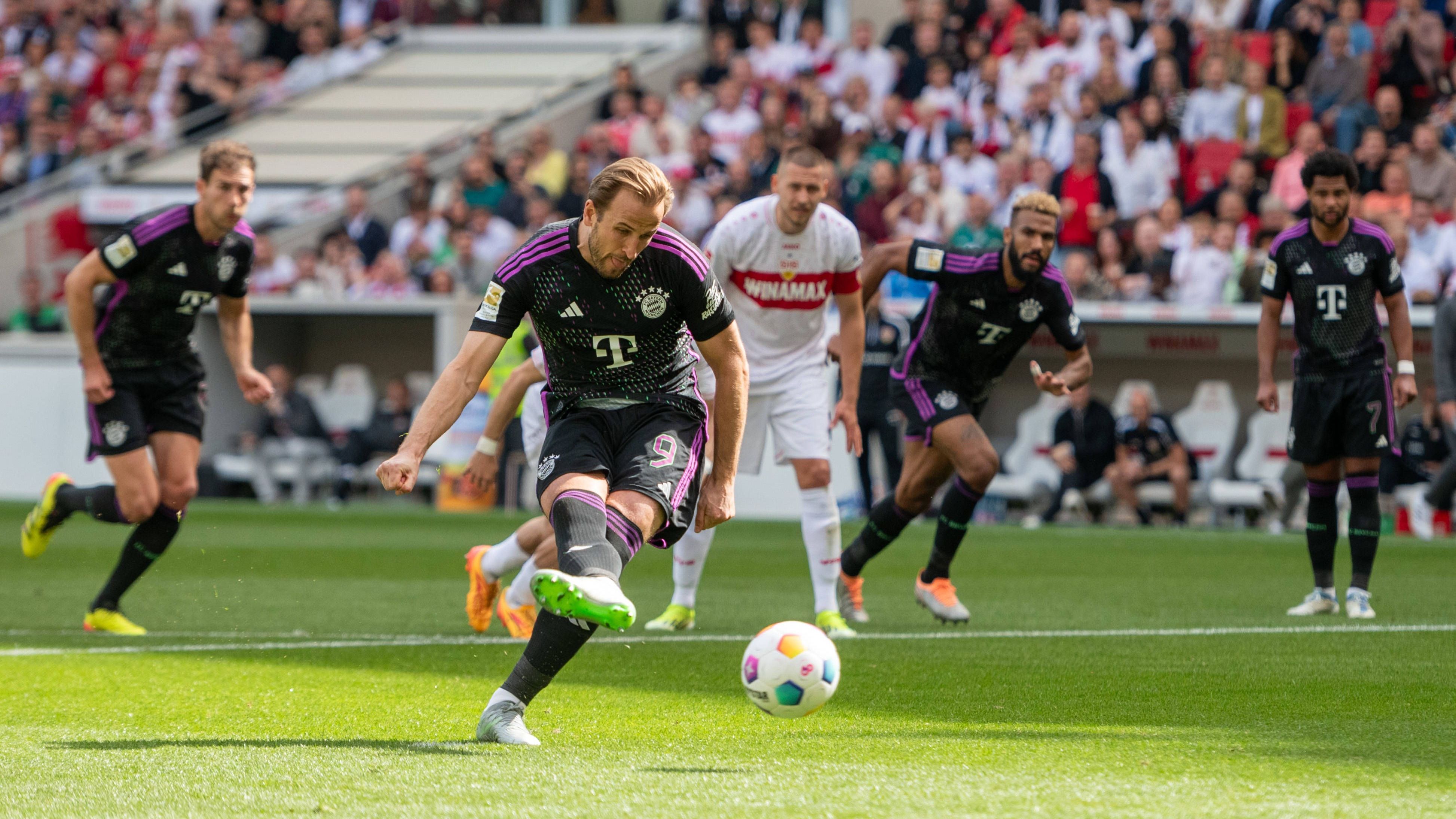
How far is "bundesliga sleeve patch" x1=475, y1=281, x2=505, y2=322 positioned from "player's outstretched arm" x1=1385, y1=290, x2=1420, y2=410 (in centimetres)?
539

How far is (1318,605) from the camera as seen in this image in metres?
8.74

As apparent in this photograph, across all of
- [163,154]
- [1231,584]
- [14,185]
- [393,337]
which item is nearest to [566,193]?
[393,337]

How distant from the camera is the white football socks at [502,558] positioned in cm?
800

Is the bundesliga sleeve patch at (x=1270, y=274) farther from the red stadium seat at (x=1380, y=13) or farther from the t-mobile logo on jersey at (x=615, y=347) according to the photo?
the red stadium seat at (x=1380, y=13)

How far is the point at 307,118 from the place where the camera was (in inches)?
1035

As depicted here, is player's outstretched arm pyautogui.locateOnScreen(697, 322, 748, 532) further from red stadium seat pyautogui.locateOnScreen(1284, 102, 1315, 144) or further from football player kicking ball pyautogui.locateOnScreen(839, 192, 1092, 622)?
red stadium seat pyautogui.locateOnScreen(1284, 102, 1315, 144)

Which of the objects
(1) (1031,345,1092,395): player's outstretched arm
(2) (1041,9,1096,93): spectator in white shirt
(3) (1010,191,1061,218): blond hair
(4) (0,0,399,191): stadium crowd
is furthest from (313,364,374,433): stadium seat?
(3) (1010,191,1061,218): blond hair

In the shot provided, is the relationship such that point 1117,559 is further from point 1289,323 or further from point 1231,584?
point 1289,323

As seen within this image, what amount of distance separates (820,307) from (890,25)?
16057 millimetres

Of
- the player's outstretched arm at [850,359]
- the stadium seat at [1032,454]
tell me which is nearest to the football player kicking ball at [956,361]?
the player's outstretched arm at [850,359]

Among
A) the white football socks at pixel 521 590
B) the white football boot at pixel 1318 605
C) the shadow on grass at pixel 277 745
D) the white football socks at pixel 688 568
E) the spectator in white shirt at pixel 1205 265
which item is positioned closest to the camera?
the shadow on grass at pixel 277 745

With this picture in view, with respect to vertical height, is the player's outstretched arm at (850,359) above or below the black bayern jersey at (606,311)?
below

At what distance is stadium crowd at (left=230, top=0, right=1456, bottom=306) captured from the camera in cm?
1681

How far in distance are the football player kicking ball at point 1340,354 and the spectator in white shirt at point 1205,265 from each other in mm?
7592
